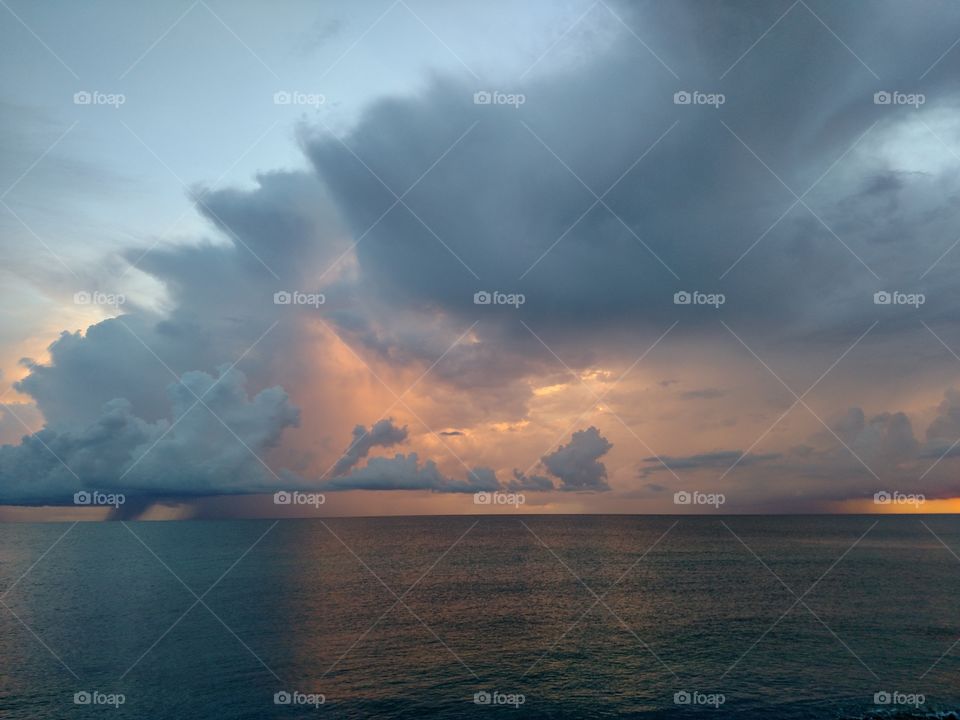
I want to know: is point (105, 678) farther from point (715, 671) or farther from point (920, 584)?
point (920, 584)

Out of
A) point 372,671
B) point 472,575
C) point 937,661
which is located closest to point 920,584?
point 937,661

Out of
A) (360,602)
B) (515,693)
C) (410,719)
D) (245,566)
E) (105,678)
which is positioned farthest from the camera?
(245,566)

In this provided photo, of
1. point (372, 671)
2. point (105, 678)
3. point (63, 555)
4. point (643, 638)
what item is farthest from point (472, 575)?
point (63, 555)

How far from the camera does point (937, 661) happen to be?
45.6 m

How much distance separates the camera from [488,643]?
51.3m

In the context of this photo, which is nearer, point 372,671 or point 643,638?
point 372,671

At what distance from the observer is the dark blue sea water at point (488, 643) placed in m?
38.2

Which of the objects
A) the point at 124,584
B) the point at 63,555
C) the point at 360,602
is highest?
the point at 63,555

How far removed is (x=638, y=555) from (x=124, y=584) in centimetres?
10161

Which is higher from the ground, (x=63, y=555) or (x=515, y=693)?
(x=63, y=555)

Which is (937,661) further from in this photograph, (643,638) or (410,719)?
(410,719)

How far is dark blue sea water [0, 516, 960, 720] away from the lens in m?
38.2

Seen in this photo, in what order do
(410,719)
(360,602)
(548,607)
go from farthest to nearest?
(360,602), (548,607), (410,719)

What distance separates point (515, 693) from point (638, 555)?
10128cm
